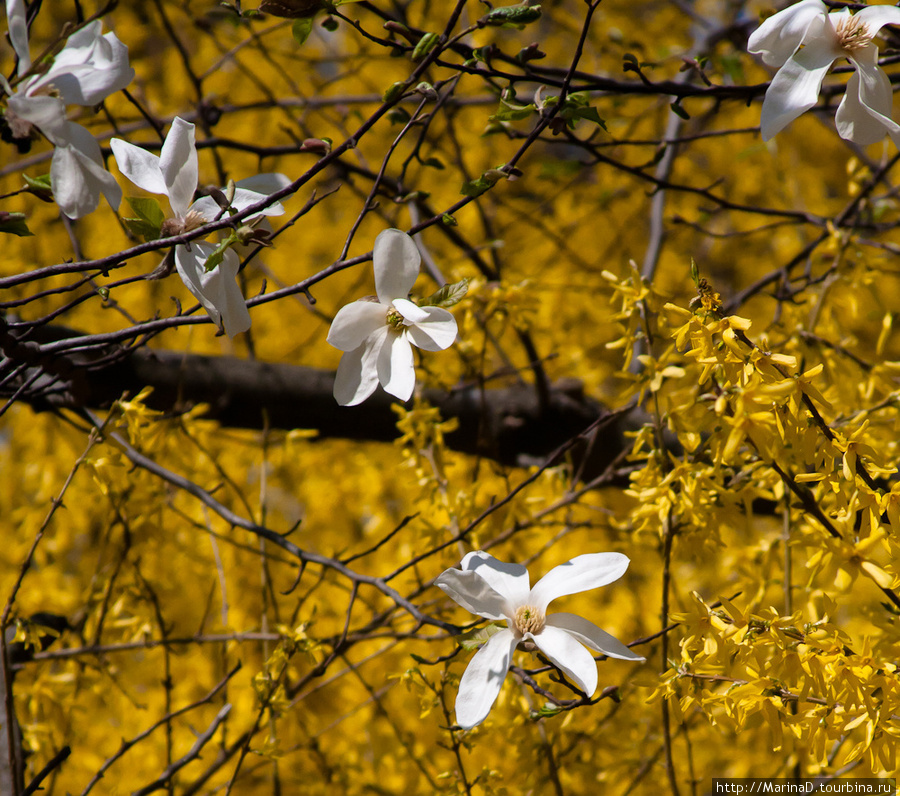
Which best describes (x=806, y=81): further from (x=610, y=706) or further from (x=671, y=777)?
(x=610, y=706)

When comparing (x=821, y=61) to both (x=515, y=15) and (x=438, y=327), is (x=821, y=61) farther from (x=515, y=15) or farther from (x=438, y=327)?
(x=438, y=327)

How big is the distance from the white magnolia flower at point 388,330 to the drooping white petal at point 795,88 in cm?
41

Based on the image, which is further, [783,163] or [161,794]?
[783,163]

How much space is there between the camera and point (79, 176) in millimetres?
730

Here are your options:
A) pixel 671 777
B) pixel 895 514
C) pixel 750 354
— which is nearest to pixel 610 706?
pixel 671 777

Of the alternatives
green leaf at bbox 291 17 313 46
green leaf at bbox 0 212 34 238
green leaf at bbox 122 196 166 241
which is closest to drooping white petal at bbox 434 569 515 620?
green leaf at bbox 122 196 166 241

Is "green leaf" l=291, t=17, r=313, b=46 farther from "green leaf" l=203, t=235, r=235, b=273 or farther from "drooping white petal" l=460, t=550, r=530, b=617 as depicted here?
"drooping white petal" l=460, t=550, r=530, b=617

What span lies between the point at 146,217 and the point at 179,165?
71mm

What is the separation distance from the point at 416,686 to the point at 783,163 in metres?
3.56

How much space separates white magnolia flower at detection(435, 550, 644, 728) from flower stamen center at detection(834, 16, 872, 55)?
2.08 feet

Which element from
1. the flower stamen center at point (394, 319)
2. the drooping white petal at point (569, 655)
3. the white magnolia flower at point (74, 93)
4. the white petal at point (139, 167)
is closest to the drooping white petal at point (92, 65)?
the white magnolia flower at point (74, 93)

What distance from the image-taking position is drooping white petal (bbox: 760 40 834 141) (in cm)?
83

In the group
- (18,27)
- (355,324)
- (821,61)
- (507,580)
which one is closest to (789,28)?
(821,61)

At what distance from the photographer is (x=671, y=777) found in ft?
3.45
